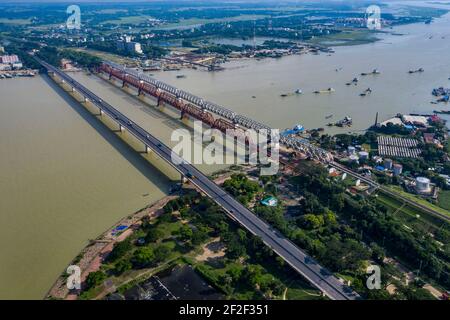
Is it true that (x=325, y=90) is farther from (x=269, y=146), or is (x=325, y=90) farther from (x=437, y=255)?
(x=437, y=255)

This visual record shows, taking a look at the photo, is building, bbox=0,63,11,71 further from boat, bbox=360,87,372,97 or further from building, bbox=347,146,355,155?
building, bbox=347,146,355,155

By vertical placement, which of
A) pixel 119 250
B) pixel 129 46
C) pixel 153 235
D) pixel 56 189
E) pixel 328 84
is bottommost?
pixel 119 250

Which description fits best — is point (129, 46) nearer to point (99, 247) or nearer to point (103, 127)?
point (103, 127)

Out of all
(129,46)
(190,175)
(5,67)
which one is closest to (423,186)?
(190,175)

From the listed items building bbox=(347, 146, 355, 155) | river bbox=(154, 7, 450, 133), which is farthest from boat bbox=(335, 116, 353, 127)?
building bbox=(347, 146, 355, 155)

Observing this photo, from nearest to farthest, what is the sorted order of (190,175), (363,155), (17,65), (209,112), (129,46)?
(190,175)
(363,155)
(209,112)
(17,65)
(129,46)

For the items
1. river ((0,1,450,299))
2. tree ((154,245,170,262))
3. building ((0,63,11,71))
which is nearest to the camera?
tree ((154,245,170,262))
